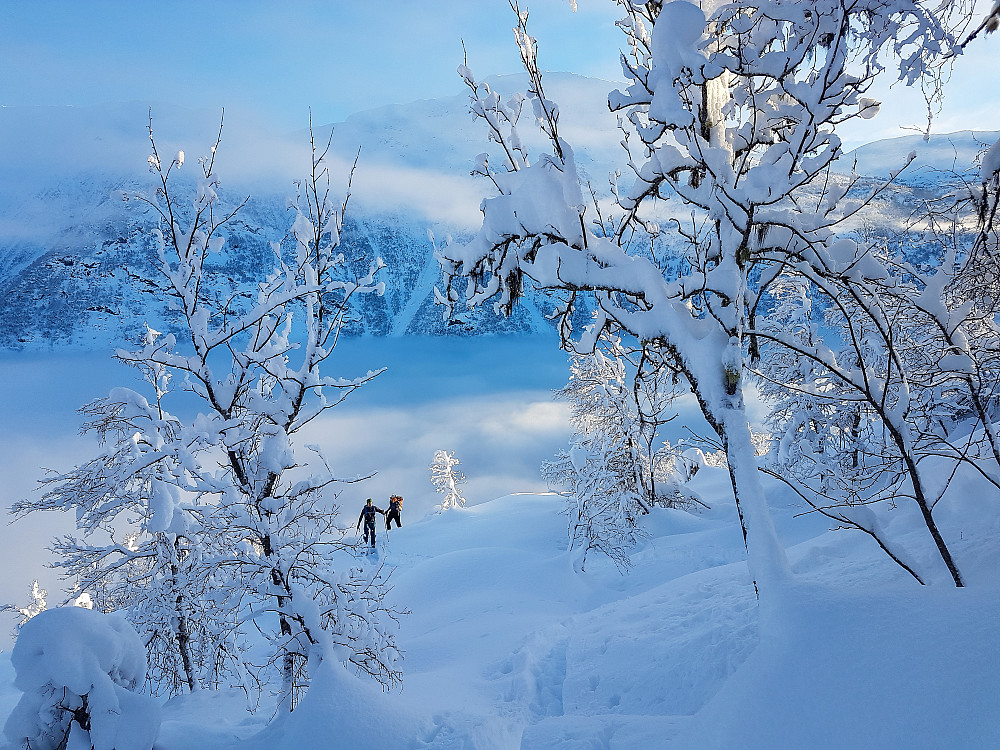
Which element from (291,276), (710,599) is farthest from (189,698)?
(710,599)

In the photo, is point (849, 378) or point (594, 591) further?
point (594, 591)

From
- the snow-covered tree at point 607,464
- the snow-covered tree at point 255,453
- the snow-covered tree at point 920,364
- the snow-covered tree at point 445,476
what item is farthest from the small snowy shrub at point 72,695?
the snow-covered tree at point 445,476

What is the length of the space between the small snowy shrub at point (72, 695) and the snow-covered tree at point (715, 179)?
151 inches

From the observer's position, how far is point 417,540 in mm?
22062

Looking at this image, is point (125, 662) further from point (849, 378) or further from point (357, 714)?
point (849, 378)

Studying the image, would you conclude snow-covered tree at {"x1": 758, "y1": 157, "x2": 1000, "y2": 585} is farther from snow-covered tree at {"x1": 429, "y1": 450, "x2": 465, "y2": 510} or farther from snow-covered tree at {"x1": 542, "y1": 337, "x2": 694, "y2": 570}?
snow-covered tree at {"x1": 429, "y1": 450, "x2": 465, "y2": 510}

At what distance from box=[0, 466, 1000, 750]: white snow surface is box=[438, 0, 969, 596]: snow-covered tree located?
30.0 inches

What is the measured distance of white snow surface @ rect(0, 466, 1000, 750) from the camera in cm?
240

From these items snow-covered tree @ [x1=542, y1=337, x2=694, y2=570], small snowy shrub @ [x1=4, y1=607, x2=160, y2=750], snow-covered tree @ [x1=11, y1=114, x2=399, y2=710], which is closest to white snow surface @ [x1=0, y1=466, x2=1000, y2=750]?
small snowy shrub @ [x1=4, y1=607, x2=160, y2=750]

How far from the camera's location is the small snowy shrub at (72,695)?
354 centimetres

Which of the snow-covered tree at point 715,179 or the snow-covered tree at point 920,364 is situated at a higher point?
the snow-covered tree at point 715,179

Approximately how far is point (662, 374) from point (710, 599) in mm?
3321

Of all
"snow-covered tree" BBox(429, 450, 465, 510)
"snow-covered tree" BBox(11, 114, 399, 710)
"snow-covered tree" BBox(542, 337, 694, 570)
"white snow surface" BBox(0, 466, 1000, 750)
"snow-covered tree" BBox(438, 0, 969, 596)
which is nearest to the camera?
"white snow surface" BBox(0, 466, 1000, 750)

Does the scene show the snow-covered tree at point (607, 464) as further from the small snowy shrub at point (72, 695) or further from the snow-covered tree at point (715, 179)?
the small snowy shrub at point (72, 695)
